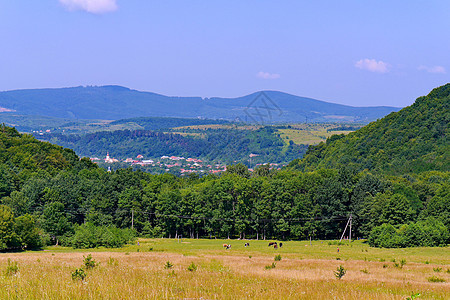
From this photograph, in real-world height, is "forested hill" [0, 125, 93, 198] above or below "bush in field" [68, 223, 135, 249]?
above

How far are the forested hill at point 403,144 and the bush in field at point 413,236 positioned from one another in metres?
64.0

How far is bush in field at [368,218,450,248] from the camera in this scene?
75.1m

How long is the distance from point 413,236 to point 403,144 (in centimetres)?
9878

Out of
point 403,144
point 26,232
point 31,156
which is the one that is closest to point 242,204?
point 26,232

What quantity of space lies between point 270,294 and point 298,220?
84.3 metres

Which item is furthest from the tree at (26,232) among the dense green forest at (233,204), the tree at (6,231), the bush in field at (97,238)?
the dense green forest at (233,204)

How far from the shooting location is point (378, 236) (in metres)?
79.0

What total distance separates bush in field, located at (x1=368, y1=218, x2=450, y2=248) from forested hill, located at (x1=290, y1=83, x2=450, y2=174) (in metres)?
64.0

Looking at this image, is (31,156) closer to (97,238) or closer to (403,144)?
(97,238)

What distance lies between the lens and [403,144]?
168 meters

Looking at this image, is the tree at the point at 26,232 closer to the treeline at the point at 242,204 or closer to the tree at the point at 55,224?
the tree at the point at 55,224

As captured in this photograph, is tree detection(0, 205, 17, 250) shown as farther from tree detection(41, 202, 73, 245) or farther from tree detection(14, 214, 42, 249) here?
tree detection(41, 202, 73, 245)

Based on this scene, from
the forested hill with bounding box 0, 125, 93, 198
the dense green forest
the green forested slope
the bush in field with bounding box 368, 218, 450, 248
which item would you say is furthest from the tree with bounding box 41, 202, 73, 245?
the bush in field with bounding box 368, 218, 450, 248

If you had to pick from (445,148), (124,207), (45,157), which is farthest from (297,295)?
(445,148)
